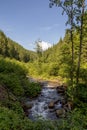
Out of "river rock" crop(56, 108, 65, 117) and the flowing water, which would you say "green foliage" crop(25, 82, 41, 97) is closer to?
the flowing water

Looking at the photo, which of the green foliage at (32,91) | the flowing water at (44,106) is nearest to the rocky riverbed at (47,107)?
the flowing water at (44,106)

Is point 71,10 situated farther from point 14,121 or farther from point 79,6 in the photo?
point 14,121

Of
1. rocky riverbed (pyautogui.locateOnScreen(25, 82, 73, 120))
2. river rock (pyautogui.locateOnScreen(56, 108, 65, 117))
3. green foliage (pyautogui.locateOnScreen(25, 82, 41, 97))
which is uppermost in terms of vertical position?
river rock (pyautogui.locateOnScreen(56, 108, 65, 117))

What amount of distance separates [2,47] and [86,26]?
6320 centimetres

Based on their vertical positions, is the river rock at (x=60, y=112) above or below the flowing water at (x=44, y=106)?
above

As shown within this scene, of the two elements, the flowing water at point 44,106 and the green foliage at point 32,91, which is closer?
the flowing water at point 44,106

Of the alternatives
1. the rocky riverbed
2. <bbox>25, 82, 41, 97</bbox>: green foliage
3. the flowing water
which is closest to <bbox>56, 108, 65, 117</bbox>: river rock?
the rocky riverbed

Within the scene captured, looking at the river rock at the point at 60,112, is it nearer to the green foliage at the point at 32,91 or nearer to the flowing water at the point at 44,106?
the flowing water at the point at 44,106

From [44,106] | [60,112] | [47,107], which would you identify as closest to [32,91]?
[44,106]

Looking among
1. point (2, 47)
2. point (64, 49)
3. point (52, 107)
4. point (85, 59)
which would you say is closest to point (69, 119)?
point (52, 107)

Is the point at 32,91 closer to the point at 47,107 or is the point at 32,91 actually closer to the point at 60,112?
the point at 47,107

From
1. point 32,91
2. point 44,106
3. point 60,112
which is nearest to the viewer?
point 60,112

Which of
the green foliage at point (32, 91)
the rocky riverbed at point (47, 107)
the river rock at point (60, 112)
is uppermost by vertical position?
the river rock at point (60, 112)

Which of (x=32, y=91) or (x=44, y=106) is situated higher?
(x=44, y=106)
